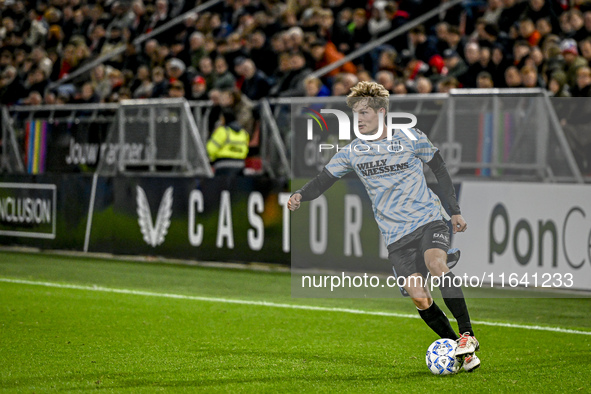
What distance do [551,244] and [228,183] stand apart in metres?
4.62

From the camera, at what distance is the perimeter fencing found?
34.6 feet

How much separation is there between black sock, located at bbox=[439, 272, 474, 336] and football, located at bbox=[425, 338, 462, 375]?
178mm

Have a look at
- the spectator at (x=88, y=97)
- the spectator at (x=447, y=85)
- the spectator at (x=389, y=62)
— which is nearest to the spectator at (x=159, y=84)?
the spectator at (x=88, y=97)

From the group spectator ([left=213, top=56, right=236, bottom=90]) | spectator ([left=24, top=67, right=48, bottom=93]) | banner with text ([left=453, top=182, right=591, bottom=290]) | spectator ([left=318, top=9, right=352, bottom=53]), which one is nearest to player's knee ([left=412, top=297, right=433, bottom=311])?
banner with text ([left=453, top=182, right=591, bottom=290])

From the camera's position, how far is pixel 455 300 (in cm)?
645

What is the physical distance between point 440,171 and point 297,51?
800cm

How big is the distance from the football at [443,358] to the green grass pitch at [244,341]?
0.08 m

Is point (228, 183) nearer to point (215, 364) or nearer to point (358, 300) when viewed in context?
point (358, 300)

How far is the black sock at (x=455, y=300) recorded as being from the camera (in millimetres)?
6395

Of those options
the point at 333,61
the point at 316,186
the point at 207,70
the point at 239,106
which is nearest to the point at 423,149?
the point at 316,186

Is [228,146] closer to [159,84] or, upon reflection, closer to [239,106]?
[239,106]

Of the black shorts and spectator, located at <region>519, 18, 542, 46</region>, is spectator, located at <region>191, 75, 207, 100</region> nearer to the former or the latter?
spectator, located at <region>519, 18, 542, 46</region>

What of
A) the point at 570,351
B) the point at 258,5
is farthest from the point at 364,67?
the point at 570,351

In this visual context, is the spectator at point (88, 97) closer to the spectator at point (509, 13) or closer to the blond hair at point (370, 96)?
the spectator at point (509, 13)
